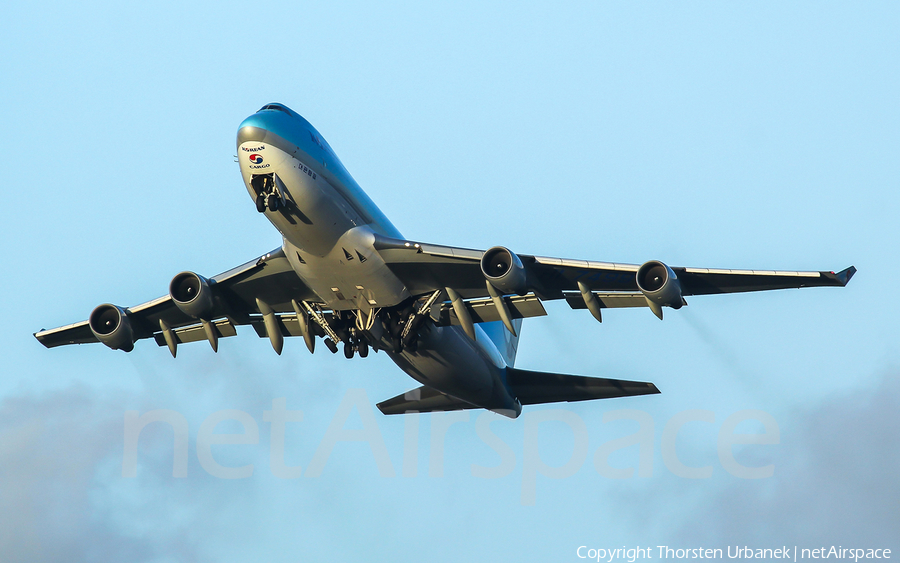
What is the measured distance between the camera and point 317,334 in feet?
118

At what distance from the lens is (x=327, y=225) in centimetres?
2986

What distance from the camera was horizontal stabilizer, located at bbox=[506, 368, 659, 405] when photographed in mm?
39188

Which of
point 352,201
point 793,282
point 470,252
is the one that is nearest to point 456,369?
point 470,252

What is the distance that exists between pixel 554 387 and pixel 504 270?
12.2m

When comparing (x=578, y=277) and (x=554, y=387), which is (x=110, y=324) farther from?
(x=554, y=387)

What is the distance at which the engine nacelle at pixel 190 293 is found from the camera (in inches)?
1282

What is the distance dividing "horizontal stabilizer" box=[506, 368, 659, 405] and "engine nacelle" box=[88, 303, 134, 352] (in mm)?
14507

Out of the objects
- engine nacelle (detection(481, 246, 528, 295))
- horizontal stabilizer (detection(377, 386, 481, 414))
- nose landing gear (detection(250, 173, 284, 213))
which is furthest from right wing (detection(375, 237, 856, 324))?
horizontal stabilizer (detection(377, 386, 481, 414))

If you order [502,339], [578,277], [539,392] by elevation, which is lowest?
[539,392]

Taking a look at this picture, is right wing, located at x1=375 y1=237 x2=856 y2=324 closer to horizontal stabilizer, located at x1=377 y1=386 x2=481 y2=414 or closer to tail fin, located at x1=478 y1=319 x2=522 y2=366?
tail fin, located at x1=478 y1=319 x2=522 y2=366

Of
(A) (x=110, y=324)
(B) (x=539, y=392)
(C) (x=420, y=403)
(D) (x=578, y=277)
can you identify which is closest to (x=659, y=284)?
(D) (x=578, y=277)

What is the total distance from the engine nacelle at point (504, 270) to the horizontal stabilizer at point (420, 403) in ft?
44.3

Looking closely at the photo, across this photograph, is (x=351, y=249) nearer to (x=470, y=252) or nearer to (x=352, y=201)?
(x=352, y=201)

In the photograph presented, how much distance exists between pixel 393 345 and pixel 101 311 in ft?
31.7
